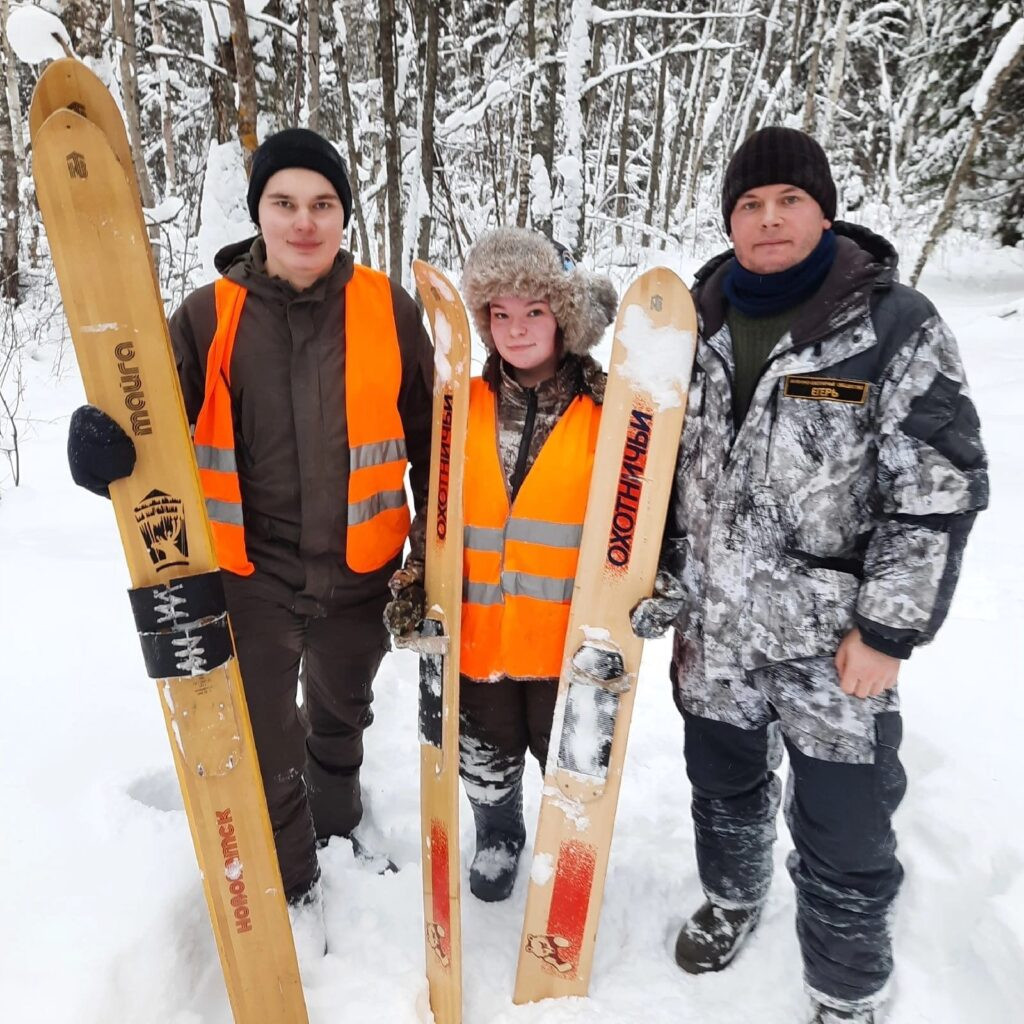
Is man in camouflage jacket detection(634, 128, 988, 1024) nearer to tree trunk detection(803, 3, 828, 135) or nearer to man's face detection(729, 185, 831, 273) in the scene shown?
man's face detection(729, 185, 831, 273)

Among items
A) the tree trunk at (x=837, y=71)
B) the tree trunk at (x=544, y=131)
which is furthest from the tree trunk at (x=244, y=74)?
the tree trunk at (x=837, y=71)

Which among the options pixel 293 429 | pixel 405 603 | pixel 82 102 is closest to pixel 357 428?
pixel 293 429

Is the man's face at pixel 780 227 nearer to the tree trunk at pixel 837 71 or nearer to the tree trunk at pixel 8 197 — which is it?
the tree trunk at pixel 8 197

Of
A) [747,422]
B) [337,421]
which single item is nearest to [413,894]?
[337,421]

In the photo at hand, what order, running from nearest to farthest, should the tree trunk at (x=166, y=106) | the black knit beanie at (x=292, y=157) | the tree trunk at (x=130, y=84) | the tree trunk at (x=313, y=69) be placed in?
the black knit beanie at (x=292, y=157) < the tree trunk at (x=313, y=69) < the tree trunk at (x=130, y=84) < the tree trunk at (x=166, y=106)

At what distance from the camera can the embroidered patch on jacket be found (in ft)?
4.27

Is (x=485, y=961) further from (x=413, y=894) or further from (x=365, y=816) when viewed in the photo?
(x=365, y=816)

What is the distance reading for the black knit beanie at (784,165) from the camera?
53.7 inches

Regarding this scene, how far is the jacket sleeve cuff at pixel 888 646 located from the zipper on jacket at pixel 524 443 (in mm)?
810

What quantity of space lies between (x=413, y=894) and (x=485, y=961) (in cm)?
30

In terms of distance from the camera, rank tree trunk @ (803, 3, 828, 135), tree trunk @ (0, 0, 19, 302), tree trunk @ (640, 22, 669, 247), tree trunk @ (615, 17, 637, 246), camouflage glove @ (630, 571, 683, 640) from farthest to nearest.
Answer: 1. tree trunk @ (640, 22, 669, 247)
2. tree trunk @ (615, 17, 637, 246)
3. tree trunk @ (803, 3, 828, 135)
4. tree trunk @ (0, 0, 19, 302)
5. camouflage glove @ (630, 571, 683, 640)

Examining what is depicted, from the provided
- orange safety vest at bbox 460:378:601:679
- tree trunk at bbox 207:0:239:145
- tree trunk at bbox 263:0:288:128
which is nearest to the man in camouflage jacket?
orange safety vest at bbox 460:378:601:679

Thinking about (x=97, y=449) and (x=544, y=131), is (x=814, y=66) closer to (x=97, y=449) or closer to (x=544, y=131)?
(x=544, y=131)

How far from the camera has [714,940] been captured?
191cm
